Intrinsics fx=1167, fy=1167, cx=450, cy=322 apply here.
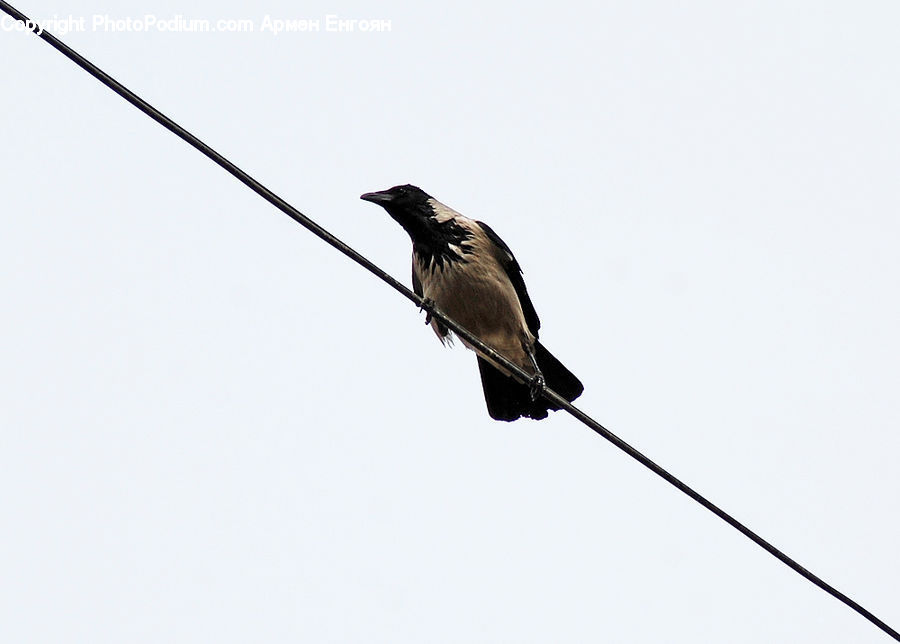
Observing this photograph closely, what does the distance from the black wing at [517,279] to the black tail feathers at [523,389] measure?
0.26m

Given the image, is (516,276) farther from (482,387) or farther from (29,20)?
(29,20)

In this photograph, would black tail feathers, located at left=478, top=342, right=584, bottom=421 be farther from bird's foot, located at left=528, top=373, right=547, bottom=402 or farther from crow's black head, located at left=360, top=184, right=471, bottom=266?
crow's black head, located at left=360, top=184, right=471, bottom=266

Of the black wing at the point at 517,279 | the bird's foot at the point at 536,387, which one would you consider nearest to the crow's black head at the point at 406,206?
the black wing at the point at 517,279

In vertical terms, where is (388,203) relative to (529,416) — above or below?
above

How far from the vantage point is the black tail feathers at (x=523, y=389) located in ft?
27.1

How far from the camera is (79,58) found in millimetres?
3852

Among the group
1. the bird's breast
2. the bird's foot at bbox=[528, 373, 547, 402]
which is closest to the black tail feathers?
the bird's foot at bbox=[528, 373, 547, 402]

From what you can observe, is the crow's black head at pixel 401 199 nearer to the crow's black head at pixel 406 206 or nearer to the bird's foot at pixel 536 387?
the crow's black head at pixel 406 206

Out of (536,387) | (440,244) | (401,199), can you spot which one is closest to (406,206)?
(401,199)

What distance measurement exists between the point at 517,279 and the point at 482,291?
2.03 ft

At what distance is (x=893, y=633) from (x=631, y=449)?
145cm

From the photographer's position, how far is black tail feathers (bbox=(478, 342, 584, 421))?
27.1ft

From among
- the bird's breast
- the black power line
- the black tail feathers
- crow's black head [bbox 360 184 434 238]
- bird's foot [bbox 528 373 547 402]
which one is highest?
crow's black head [bbox 360 184 434 238]

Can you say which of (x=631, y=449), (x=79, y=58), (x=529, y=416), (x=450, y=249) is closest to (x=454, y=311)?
(x=450, y=249)
